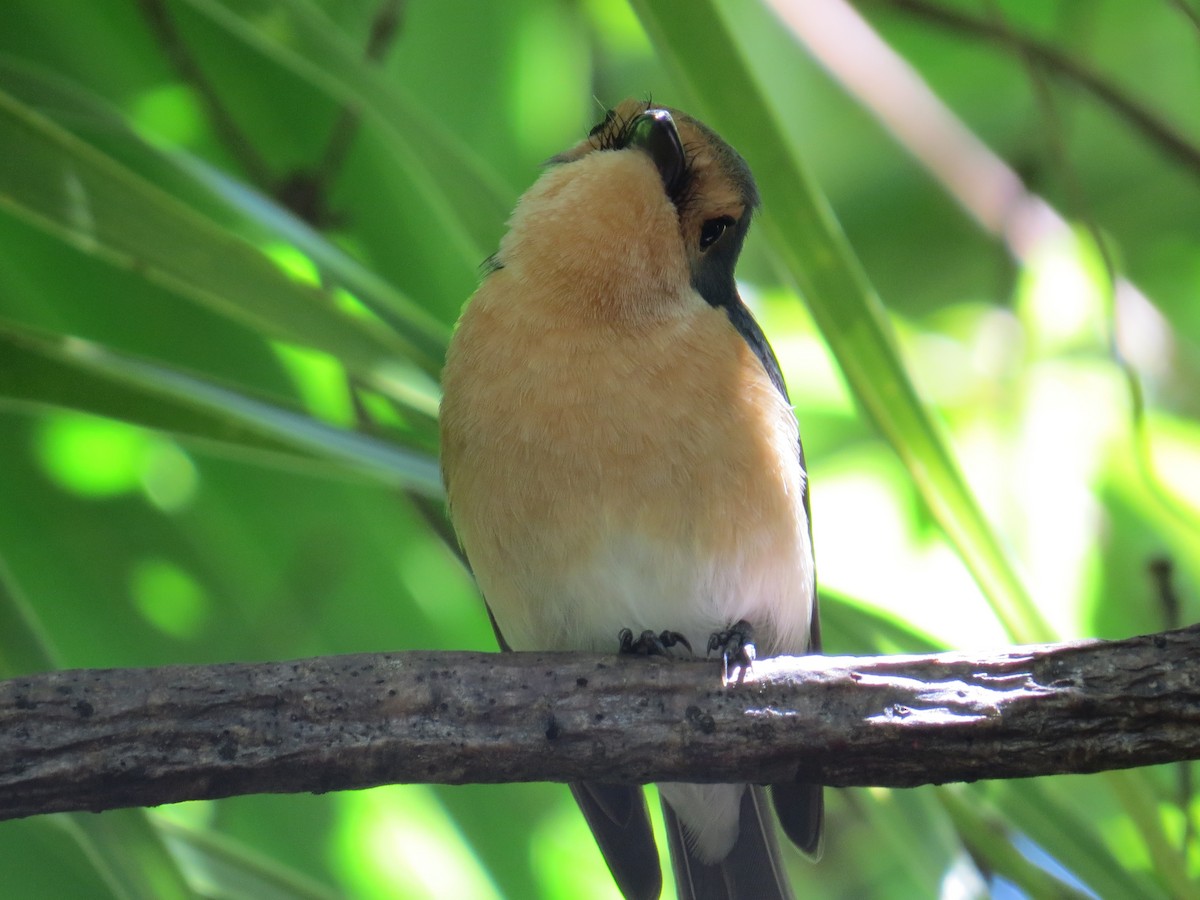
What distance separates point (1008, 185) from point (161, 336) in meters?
2.83

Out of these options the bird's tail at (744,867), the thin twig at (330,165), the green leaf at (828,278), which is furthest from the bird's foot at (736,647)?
the thin twig at (330,165)

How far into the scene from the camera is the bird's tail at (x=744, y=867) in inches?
128

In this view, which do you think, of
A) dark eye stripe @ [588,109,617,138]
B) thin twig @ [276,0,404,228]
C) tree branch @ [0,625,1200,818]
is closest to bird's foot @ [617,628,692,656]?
tree branch @ [0,625,1200,818]

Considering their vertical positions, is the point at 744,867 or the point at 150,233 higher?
the point at 150,233

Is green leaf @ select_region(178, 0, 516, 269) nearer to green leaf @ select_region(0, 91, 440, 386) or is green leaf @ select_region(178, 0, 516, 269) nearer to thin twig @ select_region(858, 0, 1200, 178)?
green leaf @ select_region(0, 91, 440, 386)

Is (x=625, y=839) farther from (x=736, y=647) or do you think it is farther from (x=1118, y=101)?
(x=1118, y=101)

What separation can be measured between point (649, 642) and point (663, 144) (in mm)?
1173

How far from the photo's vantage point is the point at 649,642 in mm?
2801

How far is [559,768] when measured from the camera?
213cm

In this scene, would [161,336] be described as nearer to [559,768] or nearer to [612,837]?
[612,837]

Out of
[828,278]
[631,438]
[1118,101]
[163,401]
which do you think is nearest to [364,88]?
[163,401]

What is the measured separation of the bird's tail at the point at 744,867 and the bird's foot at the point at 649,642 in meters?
0.69

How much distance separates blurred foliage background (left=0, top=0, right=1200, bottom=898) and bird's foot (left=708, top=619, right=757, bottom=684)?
383 mm

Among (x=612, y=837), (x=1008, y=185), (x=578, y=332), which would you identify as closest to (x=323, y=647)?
(x=612, y=837)
